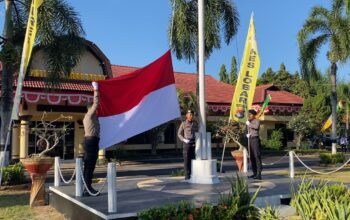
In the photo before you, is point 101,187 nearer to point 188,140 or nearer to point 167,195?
point 167,195

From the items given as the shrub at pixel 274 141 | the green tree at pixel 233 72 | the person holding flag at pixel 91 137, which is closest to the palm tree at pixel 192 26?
the person holding flag at pixel 91 137

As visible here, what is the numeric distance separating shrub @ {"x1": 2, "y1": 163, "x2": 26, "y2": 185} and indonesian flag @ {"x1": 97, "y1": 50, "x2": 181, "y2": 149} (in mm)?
6042

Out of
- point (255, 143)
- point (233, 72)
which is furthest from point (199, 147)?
point (233, 72)

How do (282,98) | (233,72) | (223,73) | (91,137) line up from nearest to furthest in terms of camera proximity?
(91,137) < (282,98) < (233,72) < (223,73)

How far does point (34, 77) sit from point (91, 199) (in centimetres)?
1864

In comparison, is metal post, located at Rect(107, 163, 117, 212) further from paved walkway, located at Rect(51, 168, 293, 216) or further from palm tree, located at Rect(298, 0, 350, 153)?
palm tree, located at Rect(298, 0, 350, 153)

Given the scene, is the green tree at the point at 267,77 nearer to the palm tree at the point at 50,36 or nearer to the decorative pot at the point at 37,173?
the palm tree at the point at 50,36

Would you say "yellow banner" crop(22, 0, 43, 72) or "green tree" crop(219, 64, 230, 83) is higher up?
"green tree" crop(219, 64, 230, 83)

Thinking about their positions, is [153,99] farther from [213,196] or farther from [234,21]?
[234,21]

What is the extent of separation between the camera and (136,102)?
9727mm

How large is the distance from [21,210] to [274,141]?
32920mm

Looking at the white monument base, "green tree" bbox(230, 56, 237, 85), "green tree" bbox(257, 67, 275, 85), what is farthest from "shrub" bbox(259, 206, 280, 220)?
"green tree" bbox(230, 56, 237, 85)

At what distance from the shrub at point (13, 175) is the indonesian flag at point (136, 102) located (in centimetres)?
604

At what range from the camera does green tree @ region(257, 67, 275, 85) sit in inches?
2441
